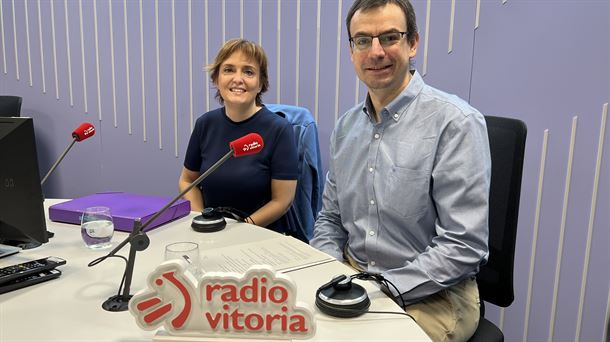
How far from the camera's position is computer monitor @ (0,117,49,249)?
1144 mm

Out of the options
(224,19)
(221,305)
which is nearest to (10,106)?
(224,19)

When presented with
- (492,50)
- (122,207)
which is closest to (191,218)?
(122,207)

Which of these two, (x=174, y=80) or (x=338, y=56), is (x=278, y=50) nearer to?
(x=338, y=56)

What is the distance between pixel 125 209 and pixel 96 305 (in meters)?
0.65

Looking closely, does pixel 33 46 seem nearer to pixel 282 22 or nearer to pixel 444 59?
pixel 282 22

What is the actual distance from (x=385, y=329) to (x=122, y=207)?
3.52 ft

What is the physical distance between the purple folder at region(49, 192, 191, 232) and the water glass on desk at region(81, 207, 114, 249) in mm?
134

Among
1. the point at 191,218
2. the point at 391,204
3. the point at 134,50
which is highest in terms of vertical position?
the point at 134,50

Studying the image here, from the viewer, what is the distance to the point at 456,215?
1300 mm

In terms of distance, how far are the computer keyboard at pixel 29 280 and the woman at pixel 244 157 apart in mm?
891

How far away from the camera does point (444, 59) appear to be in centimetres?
224

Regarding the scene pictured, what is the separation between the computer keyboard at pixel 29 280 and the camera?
1.09 m

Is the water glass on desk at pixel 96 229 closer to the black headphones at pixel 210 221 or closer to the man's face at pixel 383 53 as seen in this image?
the black headphones at pixel 210 221

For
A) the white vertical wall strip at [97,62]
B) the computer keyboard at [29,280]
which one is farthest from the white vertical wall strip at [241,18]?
the computer keyboard at [29,280]
